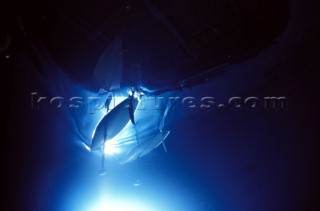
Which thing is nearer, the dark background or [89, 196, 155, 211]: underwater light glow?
the dark background

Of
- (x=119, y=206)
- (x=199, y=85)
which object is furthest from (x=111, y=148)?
(x=199, y=85)

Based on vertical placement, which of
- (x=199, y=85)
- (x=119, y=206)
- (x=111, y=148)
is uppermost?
(x=199, y=85)

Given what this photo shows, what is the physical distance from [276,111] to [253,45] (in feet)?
2.78

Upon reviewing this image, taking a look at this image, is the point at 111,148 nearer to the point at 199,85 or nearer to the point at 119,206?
the point at 119,206

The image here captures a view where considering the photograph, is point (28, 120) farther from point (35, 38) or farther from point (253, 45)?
point (253, 45)

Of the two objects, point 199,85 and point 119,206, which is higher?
point 199,85

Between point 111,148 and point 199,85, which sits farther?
point 111,148

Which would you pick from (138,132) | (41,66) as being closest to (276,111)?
(138,132)

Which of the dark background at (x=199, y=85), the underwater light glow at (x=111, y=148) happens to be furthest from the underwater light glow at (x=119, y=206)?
the underwater light glow at (x=111, y=148)

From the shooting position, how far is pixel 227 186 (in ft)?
9.23

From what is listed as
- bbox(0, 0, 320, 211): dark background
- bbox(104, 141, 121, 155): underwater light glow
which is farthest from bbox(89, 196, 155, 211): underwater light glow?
bbox(104, 141, 121, 155): underwater light glow

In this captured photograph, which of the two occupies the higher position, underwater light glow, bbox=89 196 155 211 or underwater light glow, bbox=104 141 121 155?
underwater light glow, bbox=104 141 121 155

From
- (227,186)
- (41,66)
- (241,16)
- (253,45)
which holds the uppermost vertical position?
(241,16)

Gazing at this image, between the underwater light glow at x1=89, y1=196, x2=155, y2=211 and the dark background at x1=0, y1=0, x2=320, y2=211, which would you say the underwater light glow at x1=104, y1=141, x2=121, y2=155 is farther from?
the underwater light glow at x1=89, y1=196, x2=155, y2=211
